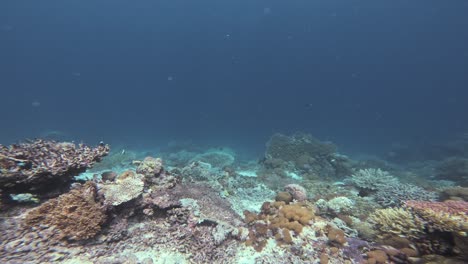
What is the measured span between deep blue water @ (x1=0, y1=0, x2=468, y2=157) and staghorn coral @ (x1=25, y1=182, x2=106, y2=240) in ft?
171

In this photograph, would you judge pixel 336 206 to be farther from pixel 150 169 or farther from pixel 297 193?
pixel 150 169

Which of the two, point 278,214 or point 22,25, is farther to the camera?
point 22,25

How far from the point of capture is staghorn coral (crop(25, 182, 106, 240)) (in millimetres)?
4512

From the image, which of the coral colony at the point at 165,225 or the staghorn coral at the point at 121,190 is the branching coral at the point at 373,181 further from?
the staghorn coral at the point at 121,190

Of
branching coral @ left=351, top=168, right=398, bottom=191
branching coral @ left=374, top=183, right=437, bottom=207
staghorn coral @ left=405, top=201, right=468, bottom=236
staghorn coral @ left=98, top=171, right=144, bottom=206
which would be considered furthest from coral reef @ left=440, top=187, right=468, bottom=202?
staghorn coral @ left=98, top=171, right=144, bottom=206

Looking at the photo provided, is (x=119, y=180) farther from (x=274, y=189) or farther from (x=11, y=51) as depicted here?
(x=11, y=51)

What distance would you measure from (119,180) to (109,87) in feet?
589

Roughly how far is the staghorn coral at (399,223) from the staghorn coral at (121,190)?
5.92 m

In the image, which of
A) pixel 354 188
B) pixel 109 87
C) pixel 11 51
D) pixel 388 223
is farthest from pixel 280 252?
pixel 109 87

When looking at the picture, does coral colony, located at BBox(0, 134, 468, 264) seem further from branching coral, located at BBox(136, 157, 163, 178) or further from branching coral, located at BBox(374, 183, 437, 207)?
branching coral, located at BBox(374, 183, 437, 207)

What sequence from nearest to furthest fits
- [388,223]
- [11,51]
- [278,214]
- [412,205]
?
[412,205] → [388,223] → [278,214] → [11,51]

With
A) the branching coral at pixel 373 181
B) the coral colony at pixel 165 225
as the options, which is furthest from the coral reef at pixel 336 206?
the branching coral at pixel 373 181

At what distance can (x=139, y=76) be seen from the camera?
141 metres

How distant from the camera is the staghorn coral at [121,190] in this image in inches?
203
